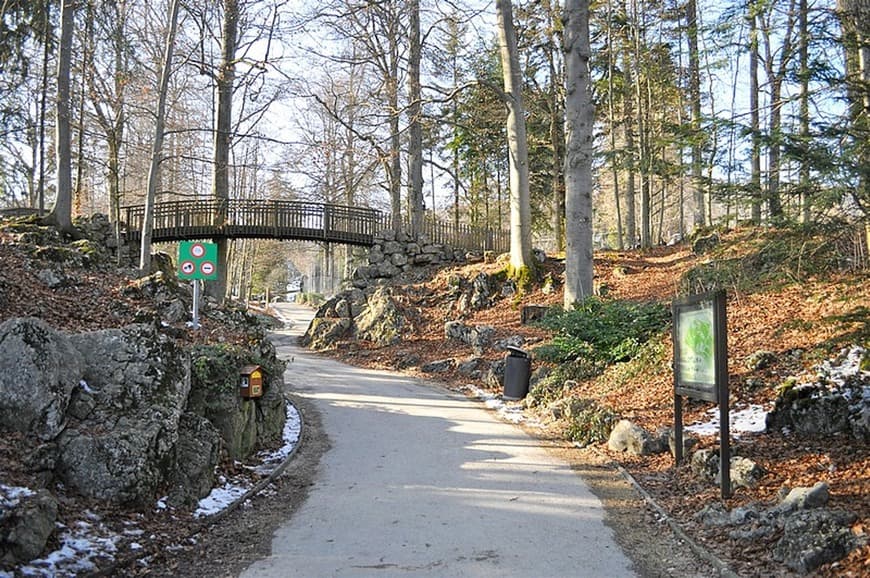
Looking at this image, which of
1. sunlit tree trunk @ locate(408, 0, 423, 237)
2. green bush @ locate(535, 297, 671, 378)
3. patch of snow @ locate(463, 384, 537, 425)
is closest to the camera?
patch of snow @ locate(463, 384, 537, 425)

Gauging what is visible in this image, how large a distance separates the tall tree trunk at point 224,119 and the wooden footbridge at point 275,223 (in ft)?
1.36

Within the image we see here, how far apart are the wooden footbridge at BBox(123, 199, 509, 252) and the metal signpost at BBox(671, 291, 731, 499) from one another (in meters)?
17.1

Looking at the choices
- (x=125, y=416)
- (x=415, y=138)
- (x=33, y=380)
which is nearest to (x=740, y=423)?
(x=125, y=416)

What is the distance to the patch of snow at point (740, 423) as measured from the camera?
7.44 m

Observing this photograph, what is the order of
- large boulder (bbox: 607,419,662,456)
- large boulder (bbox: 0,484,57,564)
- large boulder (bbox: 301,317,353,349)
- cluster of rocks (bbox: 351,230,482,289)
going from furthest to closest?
cluster of rocks (bbox: 351,230,482,289)
large boulder (bbox: 301,317,353,349)
large boulder (bbox: 607,419,662,456)
large boulder (bbox: 0,484,57,564)

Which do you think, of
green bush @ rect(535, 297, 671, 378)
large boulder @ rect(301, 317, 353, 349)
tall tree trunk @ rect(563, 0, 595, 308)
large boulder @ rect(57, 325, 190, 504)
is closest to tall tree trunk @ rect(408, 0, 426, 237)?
large boulder @ rect(301, 317, 353, 349)

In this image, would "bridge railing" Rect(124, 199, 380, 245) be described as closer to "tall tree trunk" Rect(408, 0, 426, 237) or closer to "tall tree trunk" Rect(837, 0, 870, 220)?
"tall tree trunk" Rect(408, 0, 426, 237)

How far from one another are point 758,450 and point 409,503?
3.69m

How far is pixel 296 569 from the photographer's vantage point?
4914 millimetres

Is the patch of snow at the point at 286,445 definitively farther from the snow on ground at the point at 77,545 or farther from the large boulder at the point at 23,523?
the large boulder at the point at 23,523

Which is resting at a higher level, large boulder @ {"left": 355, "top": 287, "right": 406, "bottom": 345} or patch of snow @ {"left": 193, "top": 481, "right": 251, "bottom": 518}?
large boulder @ {"left": 355, "top": 287, "right": 406, "bottom": 345}

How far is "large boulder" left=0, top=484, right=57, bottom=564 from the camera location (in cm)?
418

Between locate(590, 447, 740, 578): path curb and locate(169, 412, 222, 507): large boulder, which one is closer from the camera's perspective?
locate(590, 447, 740, 578): path curb

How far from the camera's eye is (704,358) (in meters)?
6.55
